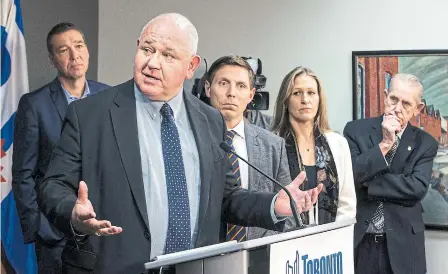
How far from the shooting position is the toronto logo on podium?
194 centimetres

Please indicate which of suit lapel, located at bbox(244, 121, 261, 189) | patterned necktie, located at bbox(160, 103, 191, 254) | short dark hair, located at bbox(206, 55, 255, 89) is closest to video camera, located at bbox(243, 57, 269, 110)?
short dark hair, located at bbox(206, 55, 255, 89)

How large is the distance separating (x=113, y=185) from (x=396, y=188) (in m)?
2.54

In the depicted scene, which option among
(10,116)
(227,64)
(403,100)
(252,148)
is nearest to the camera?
(252,148)

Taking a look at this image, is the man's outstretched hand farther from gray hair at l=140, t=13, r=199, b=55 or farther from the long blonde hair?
the long blonde hair

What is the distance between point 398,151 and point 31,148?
6.84 ft

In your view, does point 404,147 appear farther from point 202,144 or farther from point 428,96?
point 202,144

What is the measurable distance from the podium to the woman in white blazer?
1.63 metres

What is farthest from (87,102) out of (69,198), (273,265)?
(273,265)

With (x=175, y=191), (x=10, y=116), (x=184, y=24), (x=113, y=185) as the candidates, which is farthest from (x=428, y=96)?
(x=113, y=185)

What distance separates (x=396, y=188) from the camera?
448cm

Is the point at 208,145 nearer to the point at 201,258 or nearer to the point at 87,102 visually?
the point at 87,102

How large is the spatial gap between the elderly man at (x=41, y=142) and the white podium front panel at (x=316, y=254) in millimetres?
2209

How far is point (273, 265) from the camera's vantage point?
1847 mm

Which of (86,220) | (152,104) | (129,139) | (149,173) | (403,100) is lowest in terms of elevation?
(86,220)
